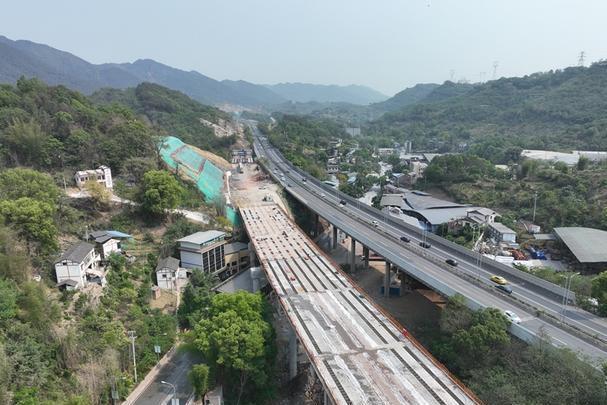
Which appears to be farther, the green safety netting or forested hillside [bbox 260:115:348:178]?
forested hillside [bbox 260:115:348:178]

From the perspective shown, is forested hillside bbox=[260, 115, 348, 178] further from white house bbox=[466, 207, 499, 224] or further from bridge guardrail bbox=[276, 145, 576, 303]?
white house bbox=[466, 207, 499, 224]

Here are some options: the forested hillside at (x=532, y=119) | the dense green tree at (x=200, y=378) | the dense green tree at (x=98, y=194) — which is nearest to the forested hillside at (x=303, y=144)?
the forested hillside at (x=532, y=119)

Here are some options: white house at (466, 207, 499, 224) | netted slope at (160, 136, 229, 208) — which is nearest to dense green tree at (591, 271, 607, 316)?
white house at (466, 207, 499, 224)

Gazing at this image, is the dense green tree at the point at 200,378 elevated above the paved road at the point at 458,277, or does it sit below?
below

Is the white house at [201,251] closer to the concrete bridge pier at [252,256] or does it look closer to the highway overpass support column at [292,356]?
the concrete bridge pier at [252,256]

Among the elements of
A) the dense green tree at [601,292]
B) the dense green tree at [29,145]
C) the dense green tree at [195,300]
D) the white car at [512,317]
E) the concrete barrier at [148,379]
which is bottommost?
the concrete barrier at [148,379]

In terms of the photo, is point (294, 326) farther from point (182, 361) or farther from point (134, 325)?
point (134, 325)

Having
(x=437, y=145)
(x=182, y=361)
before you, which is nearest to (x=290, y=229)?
(x=182, y=361)

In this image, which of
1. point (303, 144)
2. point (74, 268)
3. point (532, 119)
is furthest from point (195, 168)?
point (532, 119)
